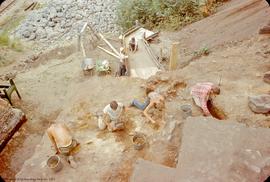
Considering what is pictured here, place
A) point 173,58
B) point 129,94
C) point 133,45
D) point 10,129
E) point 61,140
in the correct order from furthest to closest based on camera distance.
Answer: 1. point 133,45
2. point 173,58
3. point 10,129
4. point 129,94
5. point 61,140

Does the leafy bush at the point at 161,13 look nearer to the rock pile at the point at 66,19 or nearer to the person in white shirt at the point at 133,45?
the rock pile at the point at 66,19

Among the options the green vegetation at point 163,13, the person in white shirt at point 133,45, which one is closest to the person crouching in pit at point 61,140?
the person in white shirt at point 133,45

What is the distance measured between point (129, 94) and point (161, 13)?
16.9 feet

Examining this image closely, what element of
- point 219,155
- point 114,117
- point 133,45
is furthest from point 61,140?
point 133,45

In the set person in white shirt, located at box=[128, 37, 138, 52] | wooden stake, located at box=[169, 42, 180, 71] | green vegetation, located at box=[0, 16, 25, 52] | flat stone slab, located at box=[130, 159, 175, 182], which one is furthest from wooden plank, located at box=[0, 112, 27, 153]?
green vegetation, located at box=[0, 16, 25, 52]

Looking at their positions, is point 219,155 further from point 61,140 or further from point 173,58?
point 173,58

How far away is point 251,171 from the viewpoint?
364 centimetres

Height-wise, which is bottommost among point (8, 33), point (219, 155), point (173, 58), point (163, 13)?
point (219, 155)

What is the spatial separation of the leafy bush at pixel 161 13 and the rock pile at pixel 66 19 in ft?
3.76

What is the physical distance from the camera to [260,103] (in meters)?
5.27

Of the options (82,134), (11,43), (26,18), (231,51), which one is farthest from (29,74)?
(231,51)

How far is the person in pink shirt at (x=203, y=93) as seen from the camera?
5491mm

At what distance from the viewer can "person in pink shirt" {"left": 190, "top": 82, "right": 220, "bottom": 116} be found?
5491 millimetres

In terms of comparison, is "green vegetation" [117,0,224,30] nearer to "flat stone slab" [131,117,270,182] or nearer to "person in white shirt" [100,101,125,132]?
"person in white shirt" [100,101,125,132]
